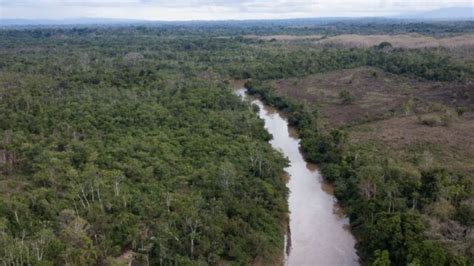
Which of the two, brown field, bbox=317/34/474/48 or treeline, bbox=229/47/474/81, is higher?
brown field, bbox=317/34/474/48

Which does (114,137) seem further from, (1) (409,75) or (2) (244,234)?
(1) (409,75)

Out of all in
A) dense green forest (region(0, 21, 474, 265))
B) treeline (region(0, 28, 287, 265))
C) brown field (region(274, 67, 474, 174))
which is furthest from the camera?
brown field (region(274, 67, 474, 174))

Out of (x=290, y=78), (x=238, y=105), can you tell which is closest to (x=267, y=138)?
(x=238, y=105)

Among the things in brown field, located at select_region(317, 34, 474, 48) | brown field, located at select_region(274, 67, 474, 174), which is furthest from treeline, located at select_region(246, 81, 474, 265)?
brown field, located at select_region(317, 34, 474, 48)

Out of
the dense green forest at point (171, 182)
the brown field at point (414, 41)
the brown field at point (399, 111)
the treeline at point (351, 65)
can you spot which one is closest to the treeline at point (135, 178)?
the dense green forest at point (171, 182)

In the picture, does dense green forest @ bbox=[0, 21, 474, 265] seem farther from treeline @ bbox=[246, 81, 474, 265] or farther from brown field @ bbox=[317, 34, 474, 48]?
brown field @ bbox=[317, 34, 474, 48]

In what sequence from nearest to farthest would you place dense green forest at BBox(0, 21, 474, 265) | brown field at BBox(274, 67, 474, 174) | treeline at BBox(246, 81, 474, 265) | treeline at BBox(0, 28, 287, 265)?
treeline at BBox(246, 81, 474, 265) → dense green forest at BBox(0, 21, 474, 265) → treeline at BBox(0, 28, 287, 265) → brown field at BBox(274, 67, 474, 174)
